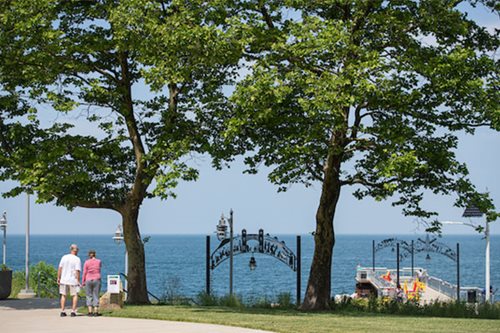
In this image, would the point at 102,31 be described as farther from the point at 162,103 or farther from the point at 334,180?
the point at 334,180

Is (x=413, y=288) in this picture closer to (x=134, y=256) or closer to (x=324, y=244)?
(x=324, y=244)

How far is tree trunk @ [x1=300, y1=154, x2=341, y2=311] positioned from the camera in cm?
3144

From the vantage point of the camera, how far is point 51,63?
1182 inches

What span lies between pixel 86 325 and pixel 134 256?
10.5 meters

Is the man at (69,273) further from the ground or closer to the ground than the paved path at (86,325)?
further from the ground

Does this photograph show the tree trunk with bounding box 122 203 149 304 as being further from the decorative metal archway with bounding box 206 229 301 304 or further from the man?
the man

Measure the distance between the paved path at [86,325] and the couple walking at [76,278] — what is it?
0.49m

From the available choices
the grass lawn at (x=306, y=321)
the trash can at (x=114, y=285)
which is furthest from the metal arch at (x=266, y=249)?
the trash can at (x=114, y=285)

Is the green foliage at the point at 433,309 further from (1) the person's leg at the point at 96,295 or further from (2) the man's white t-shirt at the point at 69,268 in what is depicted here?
(2) the man's white t-shirt at the point at 69,268

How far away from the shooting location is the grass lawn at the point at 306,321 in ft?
72.6

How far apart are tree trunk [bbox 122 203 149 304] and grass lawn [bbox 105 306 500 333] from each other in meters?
4.16

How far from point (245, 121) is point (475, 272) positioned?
367 ft

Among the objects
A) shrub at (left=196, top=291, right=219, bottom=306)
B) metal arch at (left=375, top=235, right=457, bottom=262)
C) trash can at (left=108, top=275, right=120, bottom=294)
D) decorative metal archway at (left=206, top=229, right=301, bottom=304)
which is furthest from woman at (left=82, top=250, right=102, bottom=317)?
metal arch at (left=375, top=235, right=457, bottom=262)

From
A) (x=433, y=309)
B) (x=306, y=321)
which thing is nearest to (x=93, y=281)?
(x=306, y=321)
